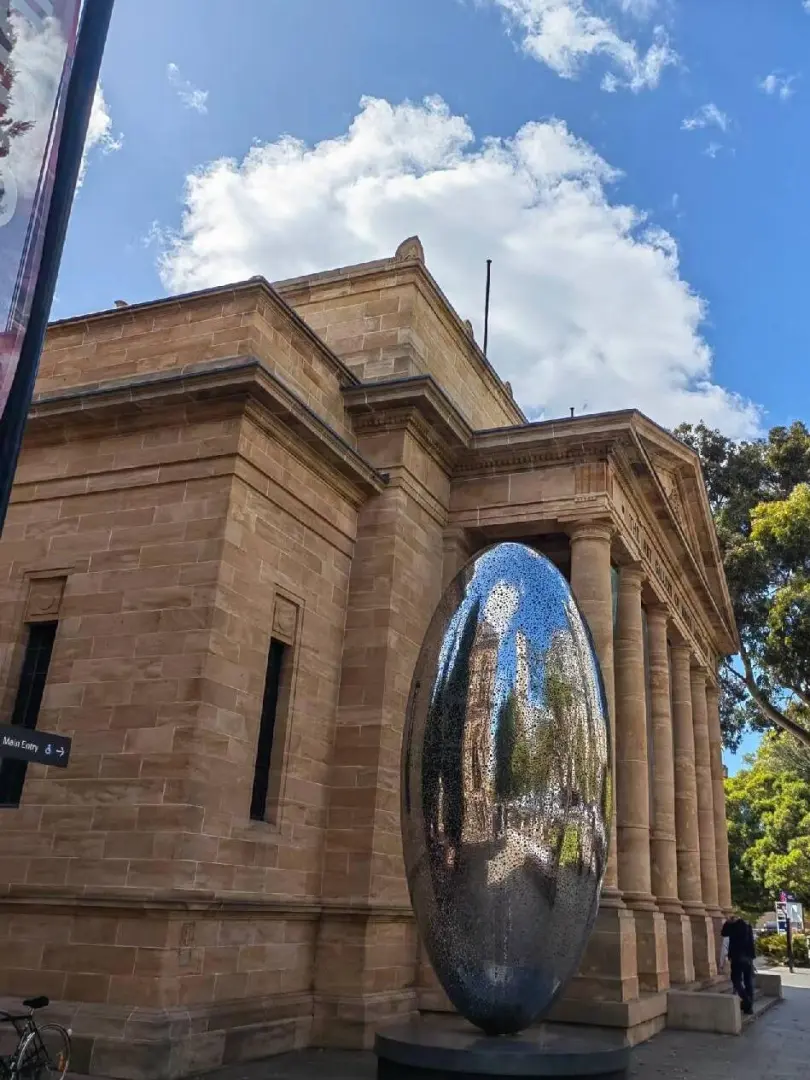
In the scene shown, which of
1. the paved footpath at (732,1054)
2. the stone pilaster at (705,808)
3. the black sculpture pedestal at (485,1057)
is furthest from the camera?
the stone pilaster at (705,808)

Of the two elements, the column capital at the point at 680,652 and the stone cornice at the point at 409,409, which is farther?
the column capital at the point at 680,652

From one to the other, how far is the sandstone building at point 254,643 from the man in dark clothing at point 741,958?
155 cm

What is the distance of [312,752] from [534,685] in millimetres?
6687

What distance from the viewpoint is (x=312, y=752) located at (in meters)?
13.2

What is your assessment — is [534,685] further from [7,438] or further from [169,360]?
[169,360]

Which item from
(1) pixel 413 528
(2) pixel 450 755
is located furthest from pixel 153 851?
(1) pixel 413 528

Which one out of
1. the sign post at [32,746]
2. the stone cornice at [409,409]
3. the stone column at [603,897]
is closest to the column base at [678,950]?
the stone column at [603,897]

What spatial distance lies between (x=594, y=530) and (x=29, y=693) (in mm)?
8927

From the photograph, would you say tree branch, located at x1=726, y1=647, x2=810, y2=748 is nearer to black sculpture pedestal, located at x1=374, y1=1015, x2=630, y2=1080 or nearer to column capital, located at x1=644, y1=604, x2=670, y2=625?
column capital, located at x1=644, y1=604, x2=670, y2=625

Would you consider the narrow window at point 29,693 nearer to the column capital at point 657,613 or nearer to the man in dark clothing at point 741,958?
the column capital at point 657,613

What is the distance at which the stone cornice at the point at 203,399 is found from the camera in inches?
482

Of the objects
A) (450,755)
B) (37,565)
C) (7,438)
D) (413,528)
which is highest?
(413,528)

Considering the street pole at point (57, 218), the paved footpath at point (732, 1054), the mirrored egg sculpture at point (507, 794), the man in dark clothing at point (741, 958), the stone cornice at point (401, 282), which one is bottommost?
the paved footpath at point (732, 1054)

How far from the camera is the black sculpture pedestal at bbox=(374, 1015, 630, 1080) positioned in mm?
5801
